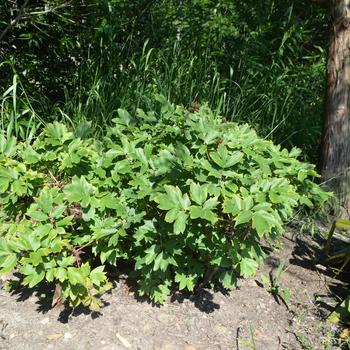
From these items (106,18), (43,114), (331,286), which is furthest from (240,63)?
(331,286)

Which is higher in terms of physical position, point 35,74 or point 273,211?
point 273,211

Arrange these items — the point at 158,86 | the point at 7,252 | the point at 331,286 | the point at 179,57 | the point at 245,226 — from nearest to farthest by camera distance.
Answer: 1. the point at 7,252
2. the point at 245,226
3. the point at 331,286
4. the point at 158,86
5. the point at 179,57

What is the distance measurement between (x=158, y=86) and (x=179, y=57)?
55cm

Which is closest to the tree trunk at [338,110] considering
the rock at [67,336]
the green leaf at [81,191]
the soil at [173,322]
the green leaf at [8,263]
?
the soil at [173,322]

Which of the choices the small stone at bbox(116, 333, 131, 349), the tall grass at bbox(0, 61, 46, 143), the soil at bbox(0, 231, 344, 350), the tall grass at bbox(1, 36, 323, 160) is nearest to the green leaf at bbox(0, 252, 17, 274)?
the soil at bbox(0, 231, 344, 350)

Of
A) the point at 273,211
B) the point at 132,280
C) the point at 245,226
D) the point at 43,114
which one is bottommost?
the point at 132,280

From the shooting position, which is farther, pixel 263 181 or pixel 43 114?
pixel 43 114

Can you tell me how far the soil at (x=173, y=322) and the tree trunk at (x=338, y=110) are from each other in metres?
1.14

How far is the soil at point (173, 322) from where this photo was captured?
2268 millimetres

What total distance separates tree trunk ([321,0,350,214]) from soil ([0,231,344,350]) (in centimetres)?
114

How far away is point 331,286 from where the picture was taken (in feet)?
9.66

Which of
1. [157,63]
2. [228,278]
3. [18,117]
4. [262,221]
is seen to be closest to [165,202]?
[262,221]

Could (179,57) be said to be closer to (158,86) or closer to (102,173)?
(158,86)

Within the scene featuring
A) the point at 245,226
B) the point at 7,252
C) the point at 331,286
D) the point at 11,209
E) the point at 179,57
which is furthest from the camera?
the point at 179,57
